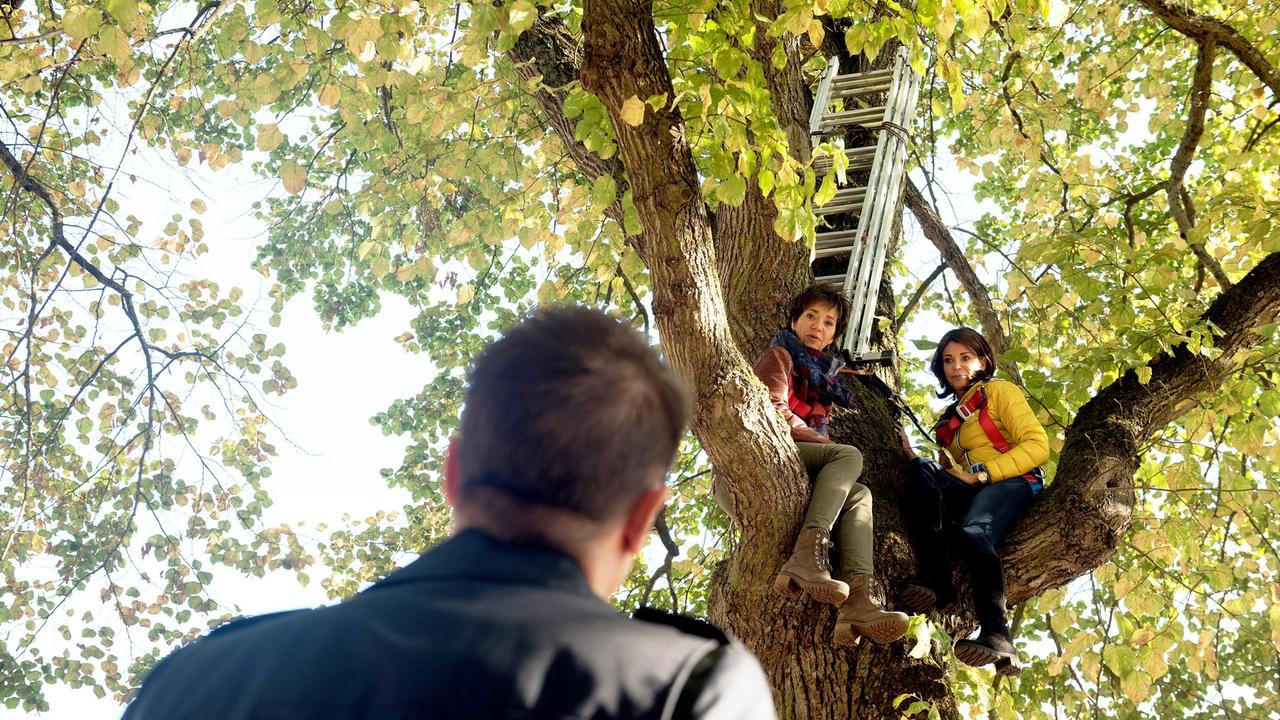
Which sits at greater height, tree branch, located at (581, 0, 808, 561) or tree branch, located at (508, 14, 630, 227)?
tree branch, located at (508, 14, 630, 227)

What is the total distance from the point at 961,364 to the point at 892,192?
0.94 m

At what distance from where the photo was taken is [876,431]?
4504mm

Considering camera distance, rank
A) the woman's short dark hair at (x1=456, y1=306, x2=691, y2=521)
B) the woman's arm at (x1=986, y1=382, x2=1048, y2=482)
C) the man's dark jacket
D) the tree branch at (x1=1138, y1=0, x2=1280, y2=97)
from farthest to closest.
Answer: the tree branch at (x1=1138, y1=0, x2=1280, y2=97) → the woman's arm at (x1=986, y1=382, x2=1048, y2=482) → the woman's short dark hair at (x1=456, y1=306, x2=691, y2=521) → the man's dark jacket

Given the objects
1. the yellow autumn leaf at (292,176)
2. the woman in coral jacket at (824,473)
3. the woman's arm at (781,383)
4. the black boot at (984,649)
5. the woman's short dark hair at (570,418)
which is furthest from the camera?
the yellow autumn leaf at (292,176)

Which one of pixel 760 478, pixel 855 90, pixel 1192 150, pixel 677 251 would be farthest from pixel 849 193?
pixel 1192 150

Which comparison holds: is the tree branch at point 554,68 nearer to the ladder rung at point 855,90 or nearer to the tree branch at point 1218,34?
the ladder rung at point 855,90

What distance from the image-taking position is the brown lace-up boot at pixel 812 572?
3.47m

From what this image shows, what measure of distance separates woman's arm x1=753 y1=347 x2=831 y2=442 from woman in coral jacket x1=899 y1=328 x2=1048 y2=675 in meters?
0.53

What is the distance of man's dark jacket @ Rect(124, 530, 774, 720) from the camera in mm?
1002

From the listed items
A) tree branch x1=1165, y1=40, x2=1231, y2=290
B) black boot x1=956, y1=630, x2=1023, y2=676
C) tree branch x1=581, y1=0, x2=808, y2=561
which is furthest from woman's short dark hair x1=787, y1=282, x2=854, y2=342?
tree branch x1=1165, y1=40, x2=1231, y2=290

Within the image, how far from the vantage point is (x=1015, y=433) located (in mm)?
4414

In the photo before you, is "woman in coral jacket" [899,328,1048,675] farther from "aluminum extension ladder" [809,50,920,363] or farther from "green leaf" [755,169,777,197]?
"green leaf" [755,169,777,197]

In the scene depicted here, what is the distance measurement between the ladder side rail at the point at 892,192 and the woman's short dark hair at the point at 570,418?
3544 mm

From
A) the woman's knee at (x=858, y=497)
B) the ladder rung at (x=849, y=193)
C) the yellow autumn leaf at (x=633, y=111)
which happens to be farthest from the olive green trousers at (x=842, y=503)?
the ladder rung at (x=849, y=193)
